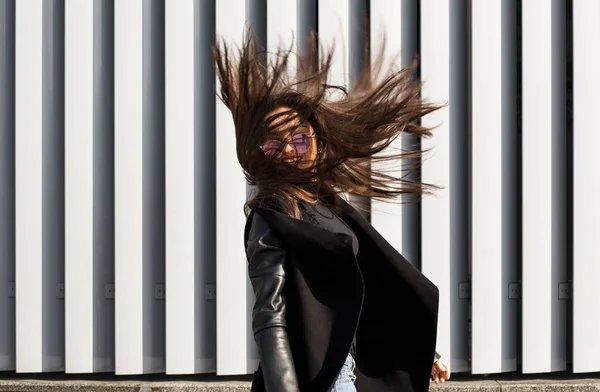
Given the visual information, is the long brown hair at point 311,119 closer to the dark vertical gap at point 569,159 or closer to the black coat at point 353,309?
the black coat at point 353,309

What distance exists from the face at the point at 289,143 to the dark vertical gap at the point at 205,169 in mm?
2580

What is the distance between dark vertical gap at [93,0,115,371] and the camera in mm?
4883

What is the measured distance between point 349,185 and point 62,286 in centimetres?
301

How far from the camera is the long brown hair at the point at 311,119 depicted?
230 centimetres

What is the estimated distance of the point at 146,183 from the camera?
4855 millimetres

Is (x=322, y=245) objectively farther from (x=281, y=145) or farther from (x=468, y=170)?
(x=468, y=170)

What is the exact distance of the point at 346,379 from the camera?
221 centimetres

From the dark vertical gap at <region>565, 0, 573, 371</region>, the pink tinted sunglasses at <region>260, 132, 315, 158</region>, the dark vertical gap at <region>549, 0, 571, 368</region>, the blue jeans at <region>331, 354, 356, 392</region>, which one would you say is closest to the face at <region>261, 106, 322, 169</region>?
the pink tinted sunglasses at <region>260, 132, 315, 158</region>

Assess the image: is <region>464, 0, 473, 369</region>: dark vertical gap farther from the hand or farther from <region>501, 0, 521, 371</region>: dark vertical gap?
the hand

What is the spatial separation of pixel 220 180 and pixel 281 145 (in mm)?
2513

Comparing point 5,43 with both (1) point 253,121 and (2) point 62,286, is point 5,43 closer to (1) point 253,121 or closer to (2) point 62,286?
(2) point 62,286

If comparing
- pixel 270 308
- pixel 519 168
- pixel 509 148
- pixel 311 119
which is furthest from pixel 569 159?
pixel 270 308

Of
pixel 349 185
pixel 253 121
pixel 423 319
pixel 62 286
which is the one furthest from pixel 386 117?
pixel 62 286

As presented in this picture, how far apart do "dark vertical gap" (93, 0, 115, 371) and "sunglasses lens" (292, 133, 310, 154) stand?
284 centimetres
